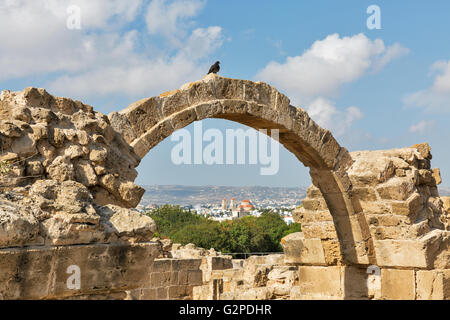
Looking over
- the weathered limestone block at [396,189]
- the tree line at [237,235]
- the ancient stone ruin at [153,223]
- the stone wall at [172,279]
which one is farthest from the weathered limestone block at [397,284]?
the tree line at [237,235]

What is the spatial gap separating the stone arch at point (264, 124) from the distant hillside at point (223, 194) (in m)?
137

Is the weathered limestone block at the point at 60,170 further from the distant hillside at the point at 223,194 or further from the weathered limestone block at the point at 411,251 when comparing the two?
the distant hillside at the point at 223,194

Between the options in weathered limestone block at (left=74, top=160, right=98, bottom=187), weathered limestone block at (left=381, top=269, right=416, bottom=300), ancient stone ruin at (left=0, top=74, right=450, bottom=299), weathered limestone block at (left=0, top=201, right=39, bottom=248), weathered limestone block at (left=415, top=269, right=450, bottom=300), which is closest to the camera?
weathered limestone block at (left=0, top=201, right=39, bottom=248)

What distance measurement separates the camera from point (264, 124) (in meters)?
6.61

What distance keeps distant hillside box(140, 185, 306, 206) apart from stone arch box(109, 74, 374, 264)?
136585 millimetres

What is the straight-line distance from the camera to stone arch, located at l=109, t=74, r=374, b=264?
Answer: 522cm

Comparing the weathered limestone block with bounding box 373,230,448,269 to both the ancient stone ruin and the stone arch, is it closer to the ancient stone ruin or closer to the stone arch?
the ancient stone ruin

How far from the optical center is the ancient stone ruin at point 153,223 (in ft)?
9.69

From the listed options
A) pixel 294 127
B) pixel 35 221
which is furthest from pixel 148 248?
pixel 294 127

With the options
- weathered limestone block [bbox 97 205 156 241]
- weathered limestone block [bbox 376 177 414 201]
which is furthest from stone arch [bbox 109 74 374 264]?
weathered limestone block [bbox 97 205 156 241]

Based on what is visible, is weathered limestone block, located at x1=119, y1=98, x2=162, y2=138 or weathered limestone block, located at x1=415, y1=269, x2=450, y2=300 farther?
weathered limestone block, located at x1=415, y1=269, x2=450, y2=300

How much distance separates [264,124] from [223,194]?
155746mm

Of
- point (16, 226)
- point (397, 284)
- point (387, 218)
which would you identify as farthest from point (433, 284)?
point (16, 226)
